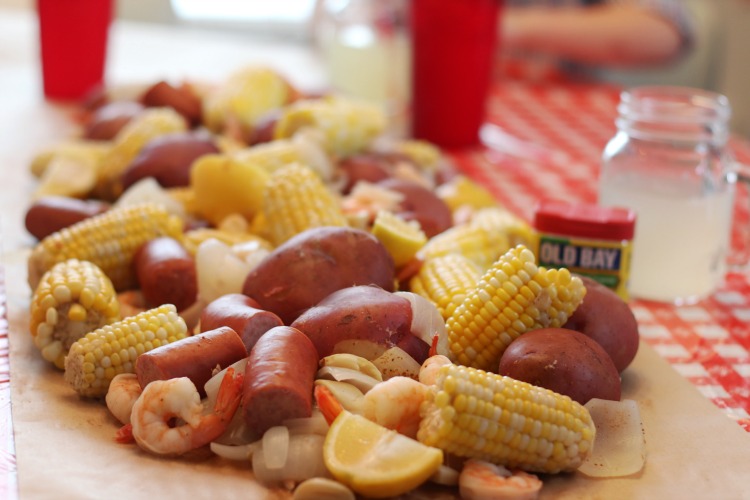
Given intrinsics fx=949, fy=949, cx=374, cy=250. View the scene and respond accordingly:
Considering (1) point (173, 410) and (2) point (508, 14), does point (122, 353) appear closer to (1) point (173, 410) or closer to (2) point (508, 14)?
(1) point (173, 410)

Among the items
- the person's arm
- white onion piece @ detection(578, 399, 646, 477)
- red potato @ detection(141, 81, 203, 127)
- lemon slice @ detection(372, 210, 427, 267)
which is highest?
the person's arm

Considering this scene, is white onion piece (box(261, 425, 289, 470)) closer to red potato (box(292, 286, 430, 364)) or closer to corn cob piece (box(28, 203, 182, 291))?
red potato (box(292, 286, 430, 364))

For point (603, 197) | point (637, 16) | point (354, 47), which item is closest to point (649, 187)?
point (603, 197)

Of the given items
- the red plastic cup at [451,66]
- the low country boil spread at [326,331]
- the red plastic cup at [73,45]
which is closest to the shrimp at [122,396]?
the low country boil spread at [326,331]

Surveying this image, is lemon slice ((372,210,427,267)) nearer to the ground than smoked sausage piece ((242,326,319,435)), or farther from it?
farther from it

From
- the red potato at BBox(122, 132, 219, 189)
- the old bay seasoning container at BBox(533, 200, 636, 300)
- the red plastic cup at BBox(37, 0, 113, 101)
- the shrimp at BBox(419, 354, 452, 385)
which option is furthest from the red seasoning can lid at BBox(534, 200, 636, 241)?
the red plastic cup at BBox(37, 0, 113, 101)

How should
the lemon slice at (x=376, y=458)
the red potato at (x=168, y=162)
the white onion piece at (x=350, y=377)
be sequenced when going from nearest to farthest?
1. the lemon slice at (x=376, y=458)
2. the white onion piece at (x=350, y=377)
3. the red potato at (x=168, y=162)

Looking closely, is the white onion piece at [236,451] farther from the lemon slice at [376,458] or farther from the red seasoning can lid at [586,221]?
the red seasoning can lid at [586,221]

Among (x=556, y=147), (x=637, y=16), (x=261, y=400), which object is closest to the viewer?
(x=261, y=400)
